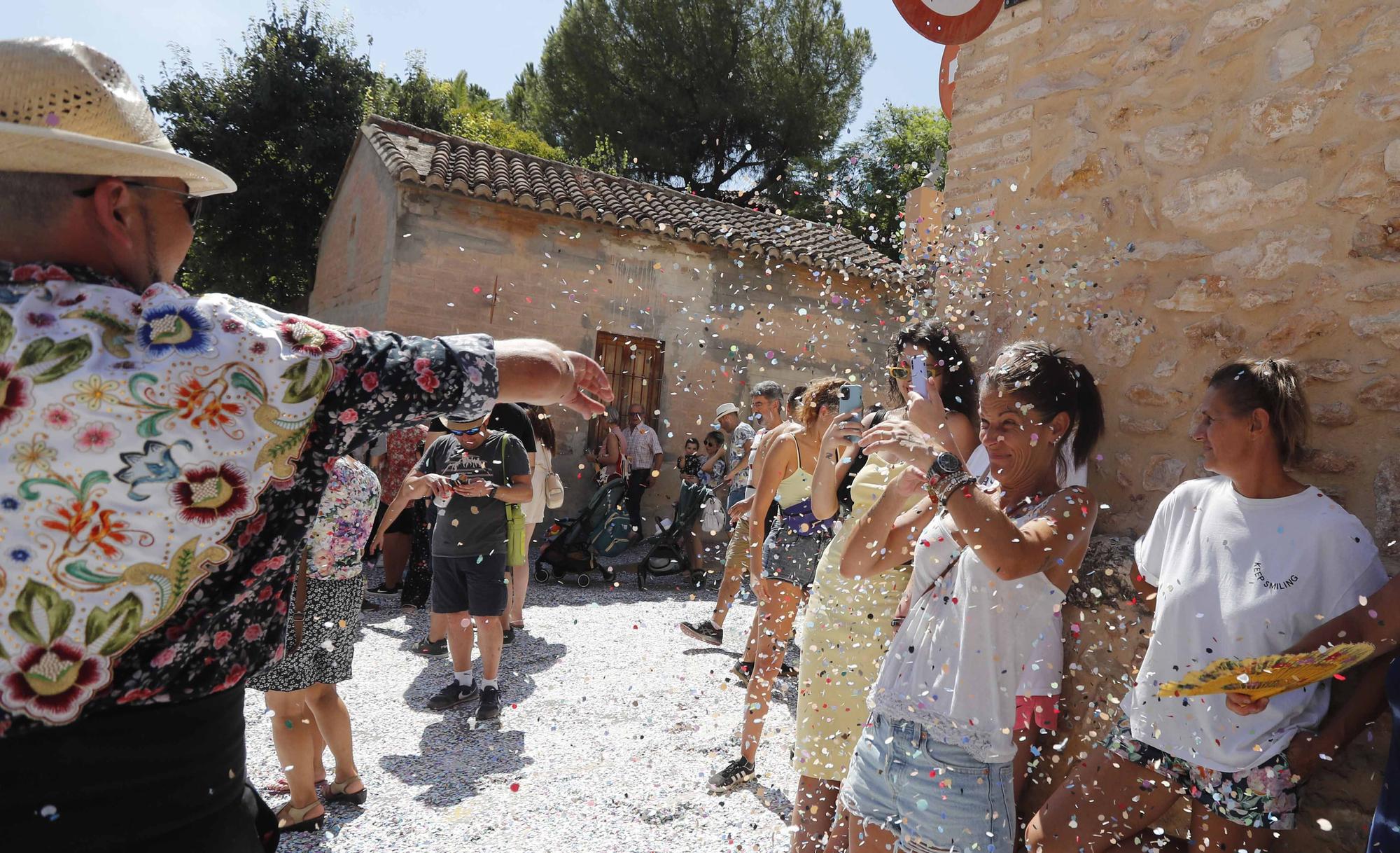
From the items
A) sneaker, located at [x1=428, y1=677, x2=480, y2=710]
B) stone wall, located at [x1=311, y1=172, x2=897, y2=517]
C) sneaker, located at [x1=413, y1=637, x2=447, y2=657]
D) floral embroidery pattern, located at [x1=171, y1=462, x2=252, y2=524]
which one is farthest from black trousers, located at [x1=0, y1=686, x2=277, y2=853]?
stone wall, located at [x1=311, y1=172, x2=897, y2=517]

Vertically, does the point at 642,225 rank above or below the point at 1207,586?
above

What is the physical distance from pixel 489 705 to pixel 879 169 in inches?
773

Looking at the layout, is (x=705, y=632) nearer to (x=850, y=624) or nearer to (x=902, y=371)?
(x=850, y=624)

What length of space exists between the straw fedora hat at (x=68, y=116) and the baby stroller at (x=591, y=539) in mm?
7567

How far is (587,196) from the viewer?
1130 centimetres

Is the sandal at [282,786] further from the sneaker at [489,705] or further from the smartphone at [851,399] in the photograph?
the smartphone at [851,399]

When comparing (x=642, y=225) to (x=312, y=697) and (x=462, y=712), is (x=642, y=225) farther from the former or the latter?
(x=312, y=697)

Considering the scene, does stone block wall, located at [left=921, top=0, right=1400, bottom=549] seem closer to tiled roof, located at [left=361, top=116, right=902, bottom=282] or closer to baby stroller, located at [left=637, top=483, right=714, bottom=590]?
baby stroller, located at [left=637, top=483, right=714, bottom=590]

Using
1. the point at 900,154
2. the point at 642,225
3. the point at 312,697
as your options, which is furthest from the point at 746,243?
the point at 900,154

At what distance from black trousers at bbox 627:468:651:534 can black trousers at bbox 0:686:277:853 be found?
27.8 feet

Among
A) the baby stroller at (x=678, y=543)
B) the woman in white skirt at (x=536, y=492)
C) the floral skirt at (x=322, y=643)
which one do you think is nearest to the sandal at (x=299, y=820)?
the floral skirt at (x=322, y=643)

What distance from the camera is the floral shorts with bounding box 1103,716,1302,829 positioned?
6.17 feet

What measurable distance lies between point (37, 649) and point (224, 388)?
0.42m

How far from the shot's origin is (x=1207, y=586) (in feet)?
6.57
